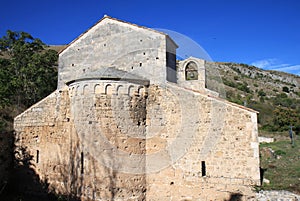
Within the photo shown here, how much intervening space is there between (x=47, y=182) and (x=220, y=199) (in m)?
7.48

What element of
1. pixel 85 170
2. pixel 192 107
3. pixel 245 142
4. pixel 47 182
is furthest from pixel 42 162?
pixel 245 142

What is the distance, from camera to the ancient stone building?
303 inches

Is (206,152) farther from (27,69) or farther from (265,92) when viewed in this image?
(265,92)

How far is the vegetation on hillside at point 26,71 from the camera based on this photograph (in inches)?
667

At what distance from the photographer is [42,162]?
10961 millimetres

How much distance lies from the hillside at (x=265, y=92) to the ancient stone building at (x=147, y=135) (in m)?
5.86

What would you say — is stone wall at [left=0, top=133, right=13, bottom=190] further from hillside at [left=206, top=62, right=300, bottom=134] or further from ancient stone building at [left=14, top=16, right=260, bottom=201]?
hillside at [left=206, top=62, right=300, bottom=134]

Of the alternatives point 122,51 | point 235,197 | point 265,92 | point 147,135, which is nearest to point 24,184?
point 147,135

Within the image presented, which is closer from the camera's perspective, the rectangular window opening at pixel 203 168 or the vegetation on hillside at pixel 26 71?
the rectangular window opening at pixel 203 168

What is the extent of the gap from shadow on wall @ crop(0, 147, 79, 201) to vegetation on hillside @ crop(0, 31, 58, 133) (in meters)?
5.18

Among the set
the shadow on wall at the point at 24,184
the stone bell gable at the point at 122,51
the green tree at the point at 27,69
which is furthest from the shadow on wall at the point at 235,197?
the green tree at the point at 27,69

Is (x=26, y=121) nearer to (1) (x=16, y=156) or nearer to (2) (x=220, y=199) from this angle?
(1) (x=16, y=156)

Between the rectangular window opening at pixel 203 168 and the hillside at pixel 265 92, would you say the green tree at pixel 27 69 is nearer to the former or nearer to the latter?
the hillside at pixel 265 92

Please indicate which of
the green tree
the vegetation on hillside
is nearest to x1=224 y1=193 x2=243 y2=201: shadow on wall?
the vegetation on hillside
